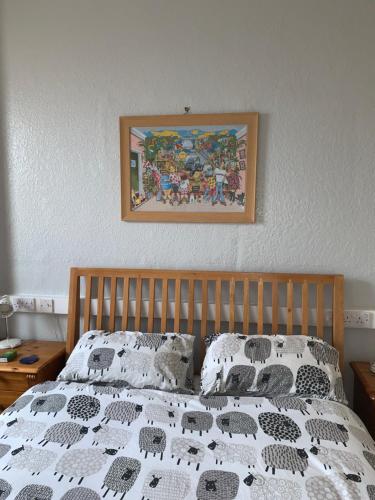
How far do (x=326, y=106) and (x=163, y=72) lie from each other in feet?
3.12

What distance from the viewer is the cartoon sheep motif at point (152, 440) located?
1328mm

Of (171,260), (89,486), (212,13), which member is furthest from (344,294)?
(212,13)

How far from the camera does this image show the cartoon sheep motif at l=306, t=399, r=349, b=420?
1.55m

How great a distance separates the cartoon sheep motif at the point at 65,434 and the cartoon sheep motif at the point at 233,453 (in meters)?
0.51

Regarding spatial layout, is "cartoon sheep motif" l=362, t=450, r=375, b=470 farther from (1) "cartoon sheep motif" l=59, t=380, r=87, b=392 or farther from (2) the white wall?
(1) "cartoon sheep motif" l=59, t=380, r=87, b=392

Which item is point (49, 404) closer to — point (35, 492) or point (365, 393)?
point (35, 492)

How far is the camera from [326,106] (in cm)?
199

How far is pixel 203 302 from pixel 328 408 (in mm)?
844

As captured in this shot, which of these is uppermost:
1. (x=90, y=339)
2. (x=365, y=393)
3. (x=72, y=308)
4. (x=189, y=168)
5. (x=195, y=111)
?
(x=195, y=111)

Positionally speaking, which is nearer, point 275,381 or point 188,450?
point 188,450

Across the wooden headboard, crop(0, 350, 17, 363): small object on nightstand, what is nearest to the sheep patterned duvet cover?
crop(0, 350, 17, 363): small object on nightstand

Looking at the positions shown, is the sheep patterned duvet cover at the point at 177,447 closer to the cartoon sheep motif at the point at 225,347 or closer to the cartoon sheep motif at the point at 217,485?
the cartoon sheep motif at the point at 217,485

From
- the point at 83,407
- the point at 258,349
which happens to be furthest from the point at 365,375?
the point at 83,407

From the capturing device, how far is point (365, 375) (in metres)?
1.90
